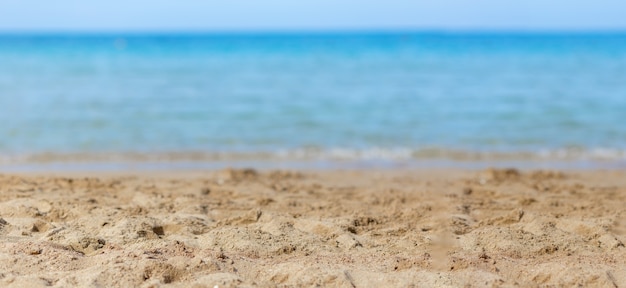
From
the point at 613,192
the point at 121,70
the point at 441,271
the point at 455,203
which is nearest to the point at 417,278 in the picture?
the point at 441,271

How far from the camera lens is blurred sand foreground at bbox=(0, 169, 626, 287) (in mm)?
3846

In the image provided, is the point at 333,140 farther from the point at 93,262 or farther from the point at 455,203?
the point at 93,262

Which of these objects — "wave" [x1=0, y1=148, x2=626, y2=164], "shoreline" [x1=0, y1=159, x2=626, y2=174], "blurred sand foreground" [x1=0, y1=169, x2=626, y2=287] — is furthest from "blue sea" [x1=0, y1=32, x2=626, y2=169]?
"blurred sand foreground" [x1=0, y1=169, x2=626, y2=287]

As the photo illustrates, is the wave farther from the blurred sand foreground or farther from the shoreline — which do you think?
the blurred sand foreground

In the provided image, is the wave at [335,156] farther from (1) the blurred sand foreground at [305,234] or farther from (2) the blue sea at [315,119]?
(1) the blurred sand foreground at [305,234]

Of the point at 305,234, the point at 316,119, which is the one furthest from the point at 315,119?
the point at 305,234

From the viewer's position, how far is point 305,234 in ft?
15.3

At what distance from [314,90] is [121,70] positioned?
1155 cm

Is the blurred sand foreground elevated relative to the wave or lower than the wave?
lower

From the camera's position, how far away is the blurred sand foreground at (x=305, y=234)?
12.6 feet

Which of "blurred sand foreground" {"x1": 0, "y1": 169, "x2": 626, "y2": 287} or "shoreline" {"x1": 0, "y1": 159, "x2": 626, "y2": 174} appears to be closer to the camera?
"blurred sand foreground" {"x1": 0, "y1": 169, "x2": 626, "y2": 287}

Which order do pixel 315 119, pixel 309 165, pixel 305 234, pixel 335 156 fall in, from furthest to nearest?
pixel 315 119 < pixel 335 156 < pixel 309 165 < pixel 305 234

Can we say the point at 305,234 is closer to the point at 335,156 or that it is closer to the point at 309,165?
the point at 309,165

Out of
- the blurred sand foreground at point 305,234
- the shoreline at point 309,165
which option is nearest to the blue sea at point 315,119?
the shoreline at point 309,165
